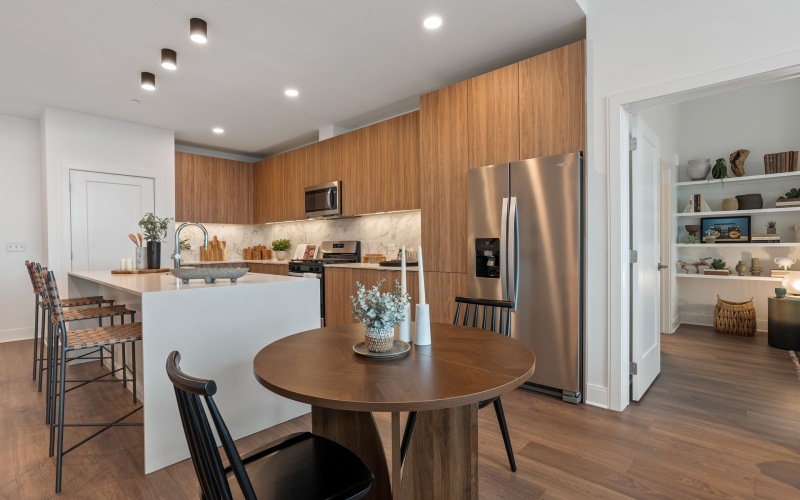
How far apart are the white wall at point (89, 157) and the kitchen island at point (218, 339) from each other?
2868mm

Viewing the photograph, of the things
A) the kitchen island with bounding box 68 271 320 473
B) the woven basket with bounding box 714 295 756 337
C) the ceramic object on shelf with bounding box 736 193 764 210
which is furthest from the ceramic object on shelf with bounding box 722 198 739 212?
the kitchen island with bounding box 68 271 320 473

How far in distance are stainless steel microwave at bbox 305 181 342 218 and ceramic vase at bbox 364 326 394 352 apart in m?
3.72

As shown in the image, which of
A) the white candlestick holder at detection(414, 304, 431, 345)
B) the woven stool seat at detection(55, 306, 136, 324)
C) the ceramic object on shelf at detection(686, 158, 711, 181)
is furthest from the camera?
the ceramic object on shelf at detection(686, 158, 711, 181)

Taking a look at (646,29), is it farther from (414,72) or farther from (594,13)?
(414,72)

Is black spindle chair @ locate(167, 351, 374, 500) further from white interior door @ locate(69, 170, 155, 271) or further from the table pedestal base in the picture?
white interior door @ locate(69, 170, 155, 271)

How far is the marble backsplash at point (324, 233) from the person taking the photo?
15.9 feet

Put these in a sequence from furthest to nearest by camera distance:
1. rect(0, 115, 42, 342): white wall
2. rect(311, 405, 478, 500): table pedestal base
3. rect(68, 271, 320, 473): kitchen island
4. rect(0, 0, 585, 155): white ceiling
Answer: rect(0, 115, 42, 342): white wall < rect(0, 0, 585, 155): white ceiling < rect(68, 271, 320, 473): kitchen island < rect(311, 405, 478, 500): table pedestal base

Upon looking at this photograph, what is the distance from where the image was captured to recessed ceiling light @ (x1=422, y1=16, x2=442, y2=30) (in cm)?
267

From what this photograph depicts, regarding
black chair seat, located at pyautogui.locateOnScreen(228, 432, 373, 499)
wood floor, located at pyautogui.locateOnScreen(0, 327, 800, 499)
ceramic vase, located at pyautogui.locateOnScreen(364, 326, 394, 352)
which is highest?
ceramic vase, located at pyautogui.locateOnScreen(364, 326, 394, 352)

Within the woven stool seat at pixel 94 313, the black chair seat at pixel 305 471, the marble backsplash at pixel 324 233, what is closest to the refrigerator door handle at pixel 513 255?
the marble backsplash at pixel 324 233

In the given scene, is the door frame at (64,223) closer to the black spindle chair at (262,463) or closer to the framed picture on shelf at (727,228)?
the black spindle chair at (262,463)

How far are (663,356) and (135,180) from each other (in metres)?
6.03

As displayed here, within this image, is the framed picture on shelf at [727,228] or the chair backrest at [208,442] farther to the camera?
the framed picture on shelf at [727,228]

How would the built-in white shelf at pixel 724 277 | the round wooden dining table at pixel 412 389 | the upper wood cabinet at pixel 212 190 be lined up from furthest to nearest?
the upper wood cabinet at pixel 212 190, the built-in white shelf at pixel 724 277, the round wooden dining table at pixel 412 389
